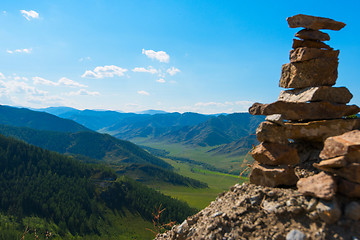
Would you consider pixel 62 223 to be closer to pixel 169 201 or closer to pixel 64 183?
pixel 64 183

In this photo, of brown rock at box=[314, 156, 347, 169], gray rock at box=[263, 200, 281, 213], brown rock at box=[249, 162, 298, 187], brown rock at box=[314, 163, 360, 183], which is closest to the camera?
brown rock at box=[314, 163, 360, 183]

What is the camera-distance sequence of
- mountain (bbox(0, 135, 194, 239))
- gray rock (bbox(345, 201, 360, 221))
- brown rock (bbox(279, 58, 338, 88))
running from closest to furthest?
gray rock (bbox(345, 201, 360, 221))
brown rock (bbox(279, 58, 338, 88))
mountain (bbox(0, 135, 194, 239))

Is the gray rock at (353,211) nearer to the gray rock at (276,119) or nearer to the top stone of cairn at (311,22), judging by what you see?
the gray rock at (276,119)

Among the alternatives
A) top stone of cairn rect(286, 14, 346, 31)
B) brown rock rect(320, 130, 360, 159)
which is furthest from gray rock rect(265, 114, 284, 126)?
top stone of cairn rect(286, 14, 346, 31)

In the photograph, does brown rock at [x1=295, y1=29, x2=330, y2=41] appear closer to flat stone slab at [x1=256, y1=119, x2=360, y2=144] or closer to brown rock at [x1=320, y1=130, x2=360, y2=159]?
flat stone slab at [x1=256, y1=119, x2=360, y2=144]

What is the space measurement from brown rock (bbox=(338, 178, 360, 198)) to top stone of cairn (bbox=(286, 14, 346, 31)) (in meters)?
10.0

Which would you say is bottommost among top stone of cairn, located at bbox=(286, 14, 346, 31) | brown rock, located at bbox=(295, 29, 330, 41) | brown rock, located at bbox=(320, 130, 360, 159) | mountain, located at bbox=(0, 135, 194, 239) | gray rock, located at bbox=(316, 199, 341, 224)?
mountain, located at bbox=(0, 135, 194, 239)

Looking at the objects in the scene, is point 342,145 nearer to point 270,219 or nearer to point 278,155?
point 278,155

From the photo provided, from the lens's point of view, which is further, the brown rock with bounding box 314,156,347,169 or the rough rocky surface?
the brown rock with bounding box 314,156,347,169

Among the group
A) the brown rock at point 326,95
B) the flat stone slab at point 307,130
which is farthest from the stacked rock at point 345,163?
the brown rock at point 326,95

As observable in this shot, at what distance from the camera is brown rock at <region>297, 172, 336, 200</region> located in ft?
28.0

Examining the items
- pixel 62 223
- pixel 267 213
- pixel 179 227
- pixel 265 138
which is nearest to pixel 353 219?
pixel 267 213

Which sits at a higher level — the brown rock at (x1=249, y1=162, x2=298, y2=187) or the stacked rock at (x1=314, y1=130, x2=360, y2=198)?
the stacked rock at (x1=314, y1=130, x2=360, y2=198)

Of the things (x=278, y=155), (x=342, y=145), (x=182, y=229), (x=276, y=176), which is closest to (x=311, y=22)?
(x=278, y=155)
